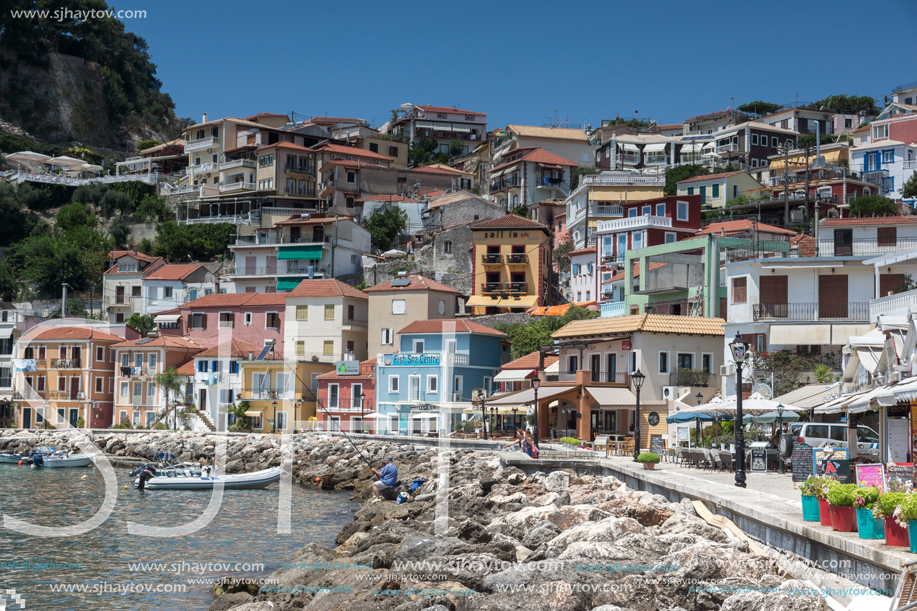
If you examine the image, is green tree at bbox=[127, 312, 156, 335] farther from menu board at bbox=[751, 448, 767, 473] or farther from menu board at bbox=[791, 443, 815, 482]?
menu board at bbox=[791, 443, 815, 482]

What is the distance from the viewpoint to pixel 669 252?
47.6m

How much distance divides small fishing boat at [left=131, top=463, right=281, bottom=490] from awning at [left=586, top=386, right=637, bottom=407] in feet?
48.5

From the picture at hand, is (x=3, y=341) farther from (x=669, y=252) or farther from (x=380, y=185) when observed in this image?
(x=669, y=252)

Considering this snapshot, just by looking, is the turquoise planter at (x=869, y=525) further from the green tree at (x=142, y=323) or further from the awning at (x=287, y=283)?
the green tree at (x=142, y=323)

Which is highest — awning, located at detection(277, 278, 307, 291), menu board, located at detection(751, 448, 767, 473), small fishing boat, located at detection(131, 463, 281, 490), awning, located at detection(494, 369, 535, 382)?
awning, located at detection(277, 278, 307, 291)

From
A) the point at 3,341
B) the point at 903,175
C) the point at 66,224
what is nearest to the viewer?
the point at 3,341

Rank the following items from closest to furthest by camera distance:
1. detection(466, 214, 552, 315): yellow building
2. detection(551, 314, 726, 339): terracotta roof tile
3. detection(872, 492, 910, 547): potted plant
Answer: detection(872, 492, 910, 547): potted plant < detection(551, 314, 726, 339): terracotta roof tile < detection(466, 214, 552, 315): yellow building

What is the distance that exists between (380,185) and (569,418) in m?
48.6

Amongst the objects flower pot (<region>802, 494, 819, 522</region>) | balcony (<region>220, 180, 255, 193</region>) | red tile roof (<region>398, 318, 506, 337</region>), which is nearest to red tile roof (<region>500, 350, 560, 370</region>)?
red tile roof (<region>398, 318, 506, 337</region>)

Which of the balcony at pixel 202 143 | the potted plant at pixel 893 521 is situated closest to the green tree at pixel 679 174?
the balcony at pixel 202 143

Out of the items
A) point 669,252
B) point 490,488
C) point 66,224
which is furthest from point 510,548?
point 66,224

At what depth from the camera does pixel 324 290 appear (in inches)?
2466

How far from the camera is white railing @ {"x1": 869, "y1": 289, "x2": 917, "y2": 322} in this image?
21.9 metres

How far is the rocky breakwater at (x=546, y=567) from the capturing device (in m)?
11.8
